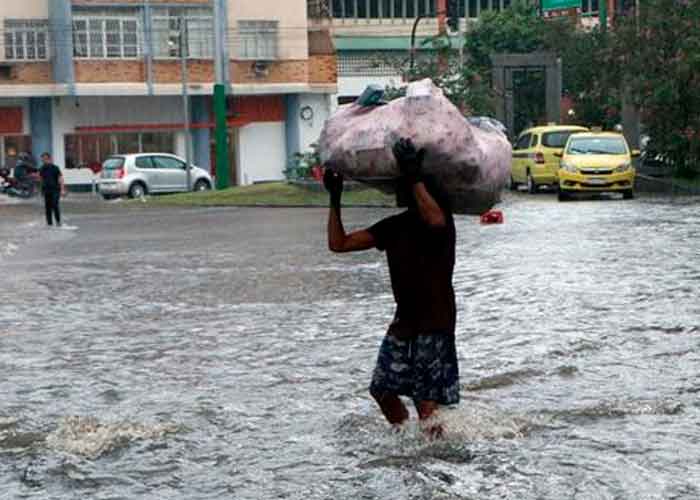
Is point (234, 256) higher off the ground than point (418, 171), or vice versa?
point (418, 171)

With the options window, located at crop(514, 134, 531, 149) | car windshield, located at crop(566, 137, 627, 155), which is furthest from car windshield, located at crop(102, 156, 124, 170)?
car windshield, located at crop(566, 137, 627, 155)

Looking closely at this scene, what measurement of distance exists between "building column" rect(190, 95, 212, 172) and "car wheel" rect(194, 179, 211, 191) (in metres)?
7.85

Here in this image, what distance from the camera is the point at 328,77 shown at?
61.6m

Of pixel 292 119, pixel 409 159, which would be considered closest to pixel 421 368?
pixel 409 159

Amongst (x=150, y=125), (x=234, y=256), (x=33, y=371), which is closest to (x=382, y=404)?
(x=33, y=371)

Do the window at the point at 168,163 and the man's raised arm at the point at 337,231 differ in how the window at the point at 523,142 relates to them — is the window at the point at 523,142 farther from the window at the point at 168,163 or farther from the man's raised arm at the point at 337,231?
the man's raised arm at the point at 337,231

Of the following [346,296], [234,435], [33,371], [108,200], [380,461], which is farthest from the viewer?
[108,200]

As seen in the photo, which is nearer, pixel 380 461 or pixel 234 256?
pixel 380 461

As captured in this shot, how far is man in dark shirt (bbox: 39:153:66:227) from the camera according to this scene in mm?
33031

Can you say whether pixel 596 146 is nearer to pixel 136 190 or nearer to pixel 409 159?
pixel 136 190

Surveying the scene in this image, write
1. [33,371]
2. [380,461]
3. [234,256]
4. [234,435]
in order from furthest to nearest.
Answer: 1. [234,256]
2. [33,371]
3. [234,435]
4. [380,461]

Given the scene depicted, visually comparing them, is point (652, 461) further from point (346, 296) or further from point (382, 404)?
point (346, 296)

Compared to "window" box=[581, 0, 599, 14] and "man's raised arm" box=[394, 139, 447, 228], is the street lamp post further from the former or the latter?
"man's raised arm" box=[394, 139, 447, 228]

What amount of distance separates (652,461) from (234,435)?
2.53 m
